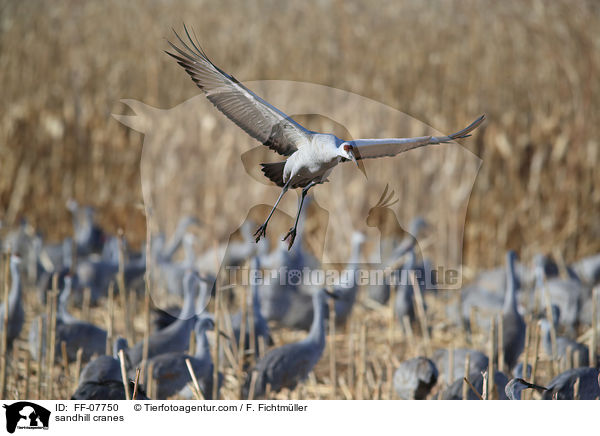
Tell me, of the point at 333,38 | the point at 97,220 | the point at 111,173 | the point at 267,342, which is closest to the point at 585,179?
the point at 333,38

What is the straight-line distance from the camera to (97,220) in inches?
212

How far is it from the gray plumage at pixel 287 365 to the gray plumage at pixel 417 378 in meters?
0.42

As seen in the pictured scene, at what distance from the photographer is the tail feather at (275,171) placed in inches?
75.8

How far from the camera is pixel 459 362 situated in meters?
3.09

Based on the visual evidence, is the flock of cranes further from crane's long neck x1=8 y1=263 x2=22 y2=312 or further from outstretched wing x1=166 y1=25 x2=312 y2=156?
outstretched wing x1=166 y1=25 x2=312 y2=156

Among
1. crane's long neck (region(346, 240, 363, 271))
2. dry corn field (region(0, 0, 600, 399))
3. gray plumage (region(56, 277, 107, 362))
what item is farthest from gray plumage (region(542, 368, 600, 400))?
gray plumage (region(56, 277, 107, 362))

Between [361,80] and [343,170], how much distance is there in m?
1.21

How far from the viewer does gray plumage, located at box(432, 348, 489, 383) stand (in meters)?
2.89

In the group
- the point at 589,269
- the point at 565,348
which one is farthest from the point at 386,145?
the point at 589,269

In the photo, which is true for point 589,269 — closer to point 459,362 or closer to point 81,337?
point 459,362

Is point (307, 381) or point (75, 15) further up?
point (75, 15)
